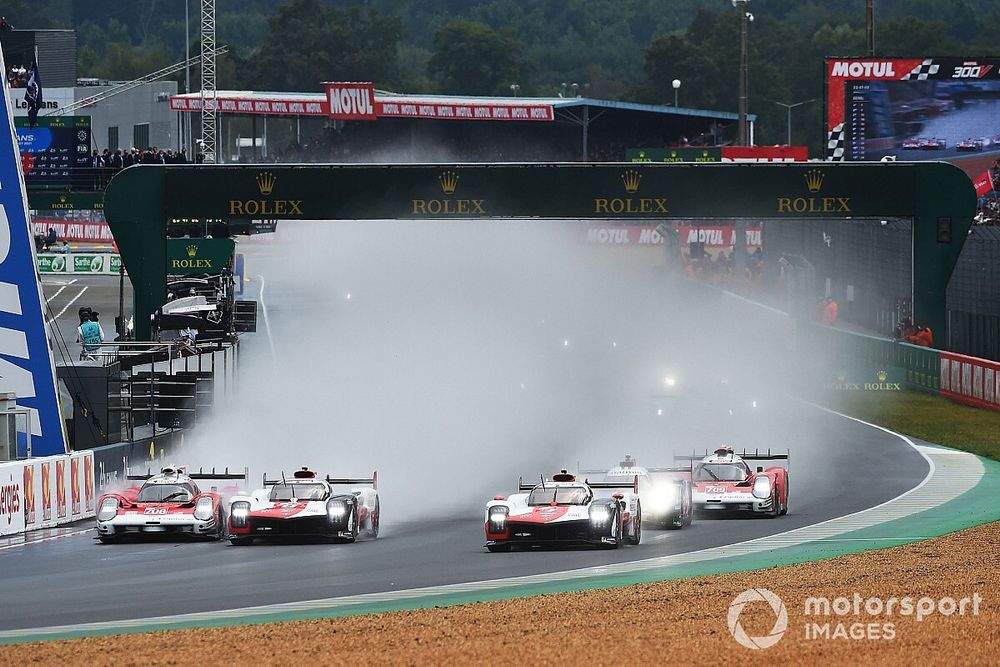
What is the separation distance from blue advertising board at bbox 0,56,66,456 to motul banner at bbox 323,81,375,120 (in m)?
68.6

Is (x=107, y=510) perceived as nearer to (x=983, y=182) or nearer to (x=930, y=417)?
(x=930, y=417)

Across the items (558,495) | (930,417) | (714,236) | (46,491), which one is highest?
(714,236)

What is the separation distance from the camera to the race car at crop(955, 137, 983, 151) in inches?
2112

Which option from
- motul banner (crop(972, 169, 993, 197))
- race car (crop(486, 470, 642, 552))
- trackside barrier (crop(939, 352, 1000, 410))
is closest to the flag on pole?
motul banner (crop(972, 169, 993, 197))

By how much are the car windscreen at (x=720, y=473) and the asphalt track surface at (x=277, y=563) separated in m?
0.77

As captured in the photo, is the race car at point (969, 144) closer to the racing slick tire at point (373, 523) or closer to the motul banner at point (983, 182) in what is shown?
the motul banner at point (983, 182)

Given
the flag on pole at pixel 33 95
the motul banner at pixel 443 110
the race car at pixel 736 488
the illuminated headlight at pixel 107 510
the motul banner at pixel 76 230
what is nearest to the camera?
the illuminated headlight at pixel 107 510

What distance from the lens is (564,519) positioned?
72.3ft

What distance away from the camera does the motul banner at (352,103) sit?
9544 centimetres

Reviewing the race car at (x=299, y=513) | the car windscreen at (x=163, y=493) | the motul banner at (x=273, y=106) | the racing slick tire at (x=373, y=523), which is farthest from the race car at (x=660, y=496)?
the motul banner at (x=273, y=106)

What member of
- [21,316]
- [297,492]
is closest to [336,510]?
[297,492]

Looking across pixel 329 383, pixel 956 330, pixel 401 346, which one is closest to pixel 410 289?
pixel 401 346

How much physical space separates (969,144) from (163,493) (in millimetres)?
36688

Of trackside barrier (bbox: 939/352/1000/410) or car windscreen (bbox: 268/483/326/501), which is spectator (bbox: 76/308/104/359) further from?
trackside barrier (bbox: 939/352/1000/410)
